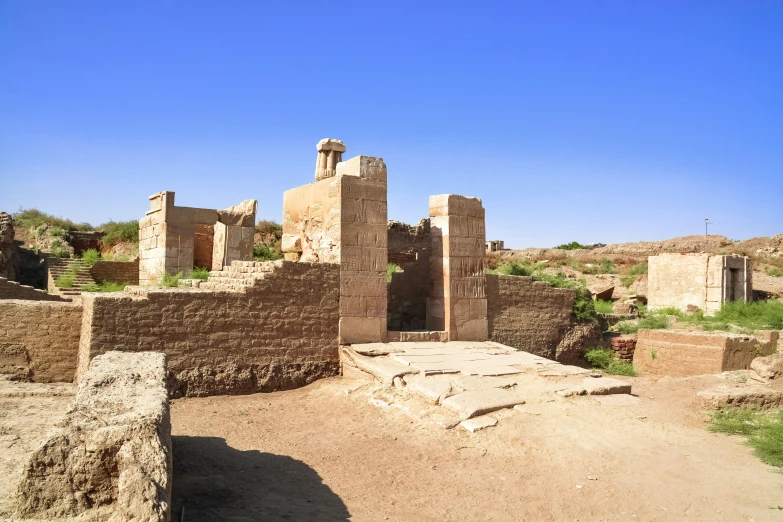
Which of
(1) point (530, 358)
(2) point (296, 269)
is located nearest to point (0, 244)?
(2) point (296, 269)

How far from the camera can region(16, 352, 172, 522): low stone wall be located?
3.15m

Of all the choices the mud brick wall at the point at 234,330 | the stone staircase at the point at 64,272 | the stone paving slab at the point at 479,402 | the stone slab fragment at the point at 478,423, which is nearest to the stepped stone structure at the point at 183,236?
the stone staircase at the point at 64,272

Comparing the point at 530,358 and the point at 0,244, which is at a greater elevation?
the point at 0,244

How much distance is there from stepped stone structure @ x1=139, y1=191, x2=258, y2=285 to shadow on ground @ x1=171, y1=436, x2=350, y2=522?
9.71m

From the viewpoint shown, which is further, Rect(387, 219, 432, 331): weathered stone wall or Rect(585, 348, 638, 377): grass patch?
Rect(585, 348, 638, 377): grass patch

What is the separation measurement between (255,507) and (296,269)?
4.68m

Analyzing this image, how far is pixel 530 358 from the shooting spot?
359 inches

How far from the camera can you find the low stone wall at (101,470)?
3146 millimetres

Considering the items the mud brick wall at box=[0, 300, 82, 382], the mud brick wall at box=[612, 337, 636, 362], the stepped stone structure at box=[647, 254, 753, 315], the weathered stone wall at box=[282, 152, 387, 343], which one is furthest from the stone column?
the stepped stone structure at box=[647, 254, 753, 315]

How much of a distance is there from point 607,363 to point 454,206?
5.23m

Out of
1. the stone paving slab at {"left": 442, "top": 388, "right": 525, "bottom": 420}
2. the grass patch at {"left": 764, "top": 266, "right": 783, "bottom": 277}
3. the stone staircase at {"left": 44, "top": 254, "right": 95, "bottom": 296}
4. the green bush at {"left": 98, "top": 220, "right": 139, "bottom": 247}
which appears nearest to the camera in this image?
the stone paving slab at {"left": 442, "top": 388, "right": 525, "bottom": 420}

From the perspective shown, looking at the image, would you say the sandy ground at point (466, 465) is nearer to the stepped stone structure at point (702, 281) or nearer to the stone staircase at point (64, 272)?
the stone staircase at point (64, 272)

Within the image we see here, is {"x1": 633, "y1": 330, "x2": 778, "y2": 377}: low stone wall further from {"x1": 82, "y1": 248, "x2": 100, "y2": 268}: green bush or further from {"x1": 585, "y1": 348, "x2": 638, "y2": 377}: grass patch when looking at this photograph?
{"x1": 82, "y1": 248, "x2": 100, "y2": 268}: green bush

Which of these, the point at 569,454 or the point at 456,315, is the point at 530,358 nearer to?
the point at 456,315
